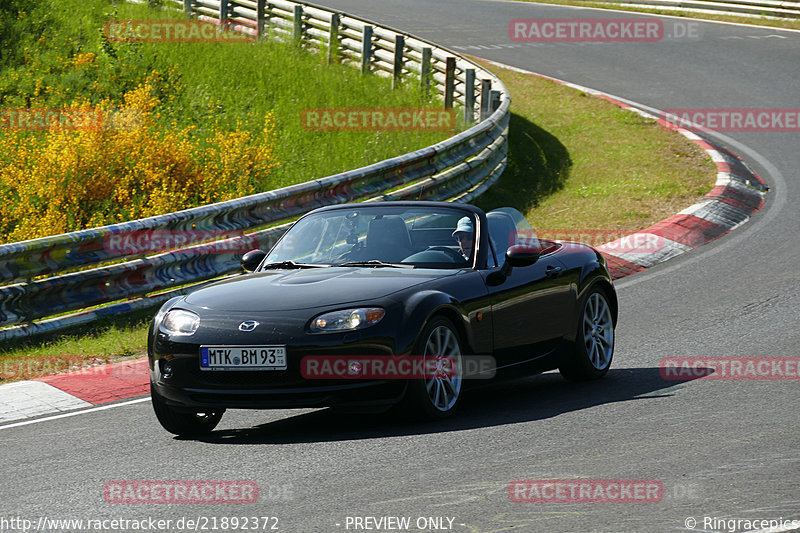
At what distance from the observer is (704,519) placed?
4.98 meters

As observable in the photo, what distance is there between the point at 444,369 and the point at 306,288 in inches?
38.7

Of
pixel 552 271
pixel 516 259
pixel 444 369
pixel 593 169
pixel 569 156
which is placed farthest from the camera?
pixel 569 156

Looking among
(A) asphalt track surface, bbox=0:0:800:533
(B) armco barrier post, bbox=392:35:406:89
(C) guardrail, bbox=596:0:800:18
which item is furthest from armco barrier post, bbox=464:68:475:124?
(C) guardrail, bbox=596:0:800:18

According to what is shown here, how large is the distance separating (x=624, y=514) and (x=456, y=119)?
15508 mm

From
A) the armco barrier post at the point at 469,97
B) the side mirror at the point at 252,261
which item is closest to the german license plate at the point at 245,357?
the side mirror at the point at 252,261

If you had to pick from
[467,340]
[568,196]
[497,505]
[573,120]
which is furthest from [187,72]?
[497,505]

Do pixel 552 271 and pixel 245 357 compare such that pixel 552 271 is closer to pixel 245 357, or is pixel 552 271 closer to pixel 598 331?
pixel 598 331

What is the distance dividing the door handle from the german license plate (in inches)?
101

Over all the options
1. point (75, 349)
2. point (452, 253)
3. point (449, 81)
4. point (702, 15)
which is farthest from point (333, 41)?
point (452, 253)

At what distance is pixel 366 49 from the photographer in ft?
76.9

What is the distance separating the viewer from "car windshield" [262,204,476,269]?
7715mm

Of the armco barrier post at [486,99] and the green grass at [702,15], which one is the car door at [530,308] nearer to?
the armco barrier post at [486,99]

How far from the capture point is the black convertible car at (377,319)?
21.5 feet

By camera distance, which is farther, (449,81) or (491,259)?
(449,81)
